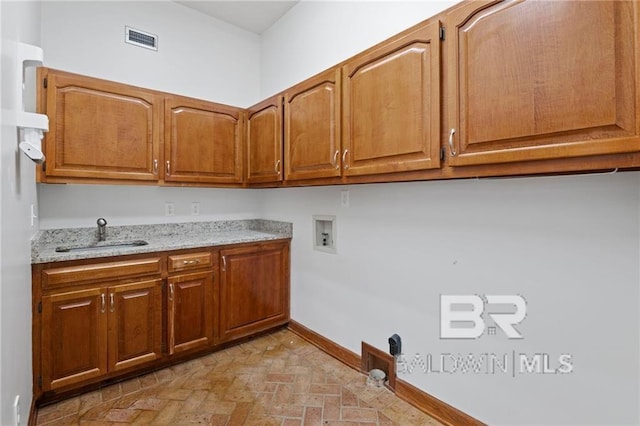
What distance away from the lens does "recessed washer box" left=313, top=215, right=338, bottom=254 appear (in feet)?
8.76

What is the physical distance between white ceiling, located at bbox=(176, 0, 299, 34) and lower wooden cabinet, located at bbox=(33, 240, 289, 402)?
91.8 inches

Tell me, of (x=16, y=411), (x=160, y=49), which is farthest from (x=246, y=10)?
(x=16, y=411)

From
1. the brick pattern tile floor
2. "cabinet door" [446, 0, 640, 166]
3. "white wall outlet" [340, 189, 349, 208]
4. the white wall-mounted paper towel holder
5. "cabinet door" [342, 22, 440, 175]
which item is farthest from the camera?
"white wall outlet" [340, 189, 349, 208]

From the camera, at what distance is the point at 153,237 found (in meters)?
2.89

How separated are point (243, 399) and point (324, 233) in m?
1.40

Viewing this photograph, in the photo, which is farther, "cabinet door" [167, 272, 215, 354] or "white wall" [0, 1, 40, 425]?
"cabinet door" [167, 272, 215, 354]

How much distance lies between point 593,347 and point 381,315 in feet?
3.86

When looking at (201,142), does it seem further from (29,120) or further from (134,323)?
(134,323)

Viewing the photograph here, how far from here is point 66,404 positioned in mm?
2000

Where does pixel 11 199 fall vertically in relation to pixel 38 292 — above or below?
above

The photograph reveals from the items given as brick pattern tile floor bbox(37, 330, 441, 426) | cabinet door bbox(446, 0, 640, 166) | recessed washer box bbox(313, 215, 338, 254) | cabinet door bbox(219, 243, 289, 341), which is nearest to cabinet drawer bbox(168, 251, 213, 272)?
cabinet door bbox(219, 243, 289, 341)

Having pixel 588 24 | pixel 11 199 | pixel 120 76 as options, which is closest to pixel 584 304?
pixel 588 24

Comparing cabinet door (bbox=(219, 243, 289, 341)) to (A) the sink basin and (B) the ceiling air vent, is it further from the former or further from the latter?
(B) the ceiling air vent

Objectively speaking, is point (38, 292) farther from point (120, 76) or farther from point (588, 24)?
point (588, 24)
